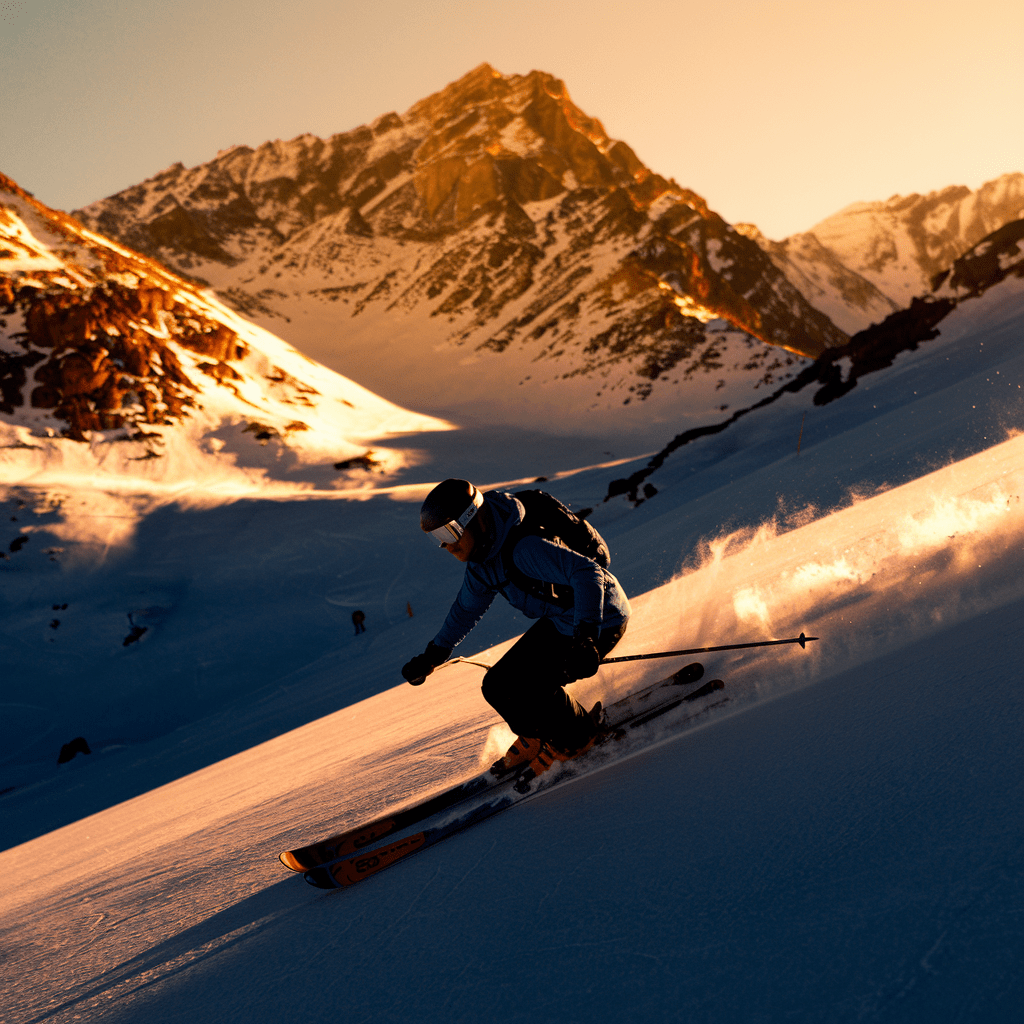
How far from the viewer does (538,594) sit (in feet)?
12.2

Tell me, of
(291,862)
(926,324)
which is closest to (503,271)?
(926,324)

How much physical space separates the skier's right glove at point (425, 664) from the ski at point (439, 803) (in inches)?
26.4

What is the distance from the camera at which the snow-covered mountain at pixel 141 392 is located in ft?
138

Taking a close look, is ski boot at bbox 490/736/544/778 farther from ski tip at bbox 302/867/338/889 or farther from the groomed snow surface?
ski tip at bbox 302/867/338/889

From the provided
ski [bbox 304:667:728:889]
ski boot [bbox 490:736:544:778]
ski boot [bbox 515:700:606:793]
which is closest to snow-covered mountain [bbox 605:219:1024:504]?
ski [bbox 304:667:728:889]

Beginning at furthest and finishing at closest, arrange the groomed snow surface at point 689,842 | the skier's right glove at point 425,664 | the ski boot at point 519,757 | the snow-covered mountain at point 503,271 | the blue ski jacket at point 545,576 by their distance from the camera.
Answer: the snow-covered mountain at point 503,271
the skier's right glove at point 425,664
the ski boot at point 519,757
the blue ski jacket at point 545,576
the groomed snow surface at point 689,842

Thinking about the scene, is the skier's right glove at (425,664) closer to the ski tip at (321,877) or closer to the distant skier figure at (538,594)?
the distant skier figure at (538,594)

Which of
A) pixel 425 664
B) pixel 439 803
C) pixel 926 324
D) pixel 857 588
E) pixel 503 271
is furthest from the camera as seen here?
pixel 503 271

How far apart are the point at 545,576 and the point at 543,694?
69 cm

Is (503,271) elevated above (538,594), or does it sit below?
above

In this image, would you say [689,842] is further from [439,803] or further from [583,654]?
[439,803]

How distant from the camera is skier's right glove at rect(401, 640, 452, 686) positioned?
4.10 meters

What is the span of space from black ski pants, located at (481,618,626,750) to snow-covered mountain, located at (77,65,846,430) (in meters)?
66.3

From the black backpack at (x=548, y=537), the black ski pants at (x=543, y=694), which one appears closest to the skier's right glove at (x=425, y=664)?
the black ski pants at (x=543, y=694)
